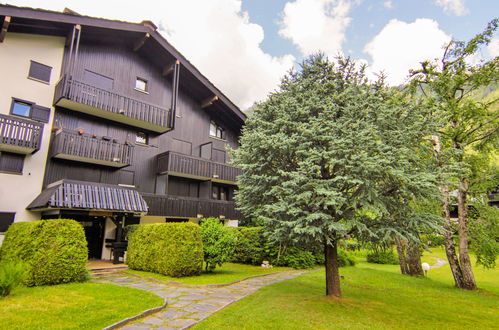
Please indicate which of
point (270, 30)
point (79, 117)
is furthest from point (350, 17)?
point (79, 117)

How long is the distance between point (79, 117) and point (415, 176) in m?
17.7

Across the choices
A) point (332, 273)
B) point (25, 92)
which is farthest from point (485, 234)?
point (25, 92)

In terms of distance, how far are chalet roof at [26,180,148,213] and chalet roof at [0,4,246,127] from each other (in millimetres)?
8837

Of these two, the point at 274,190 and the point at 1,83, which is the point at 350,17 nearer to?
the point at 274,190

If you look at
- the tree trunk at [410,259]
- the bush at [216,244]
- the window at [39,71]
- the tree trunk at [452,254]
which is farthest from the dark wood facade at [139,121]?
the tree trunk at [452,254]

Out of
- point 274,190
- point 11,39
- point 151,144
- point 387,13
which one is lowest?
point 274,190

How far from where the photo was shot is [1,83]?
47.2 feet

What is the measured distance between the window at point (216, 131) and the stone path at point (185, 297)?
14700 mm

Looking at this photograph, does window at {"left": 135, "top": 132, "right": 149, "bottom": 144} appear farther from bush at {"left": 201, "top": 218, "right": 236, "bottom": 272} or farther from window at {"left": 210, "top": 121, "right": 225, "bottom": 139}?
bush at {"left": 201, "top": 218, "right": 236, "bottom": 272}

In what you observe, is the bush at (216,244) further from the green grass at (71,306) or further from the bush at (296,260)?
the bush at (296,260)

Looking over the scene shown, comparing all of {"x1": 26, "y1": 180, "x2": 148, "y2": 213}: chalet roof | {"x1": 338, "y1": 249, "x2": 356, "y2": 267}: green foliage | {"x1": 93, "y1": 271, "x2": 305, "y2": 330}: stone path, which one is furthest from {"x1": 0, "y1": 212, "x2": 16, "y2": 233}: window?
{"x1": 338, "y1": 249, "x2": 356, "y2": 267}: green foliage

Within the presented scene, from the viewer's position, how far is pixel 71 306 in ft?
23.7

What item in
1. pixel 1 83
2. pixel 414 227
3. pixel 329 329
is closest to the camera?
pixel 329 329

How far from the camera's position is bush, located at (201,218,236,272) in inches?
537
